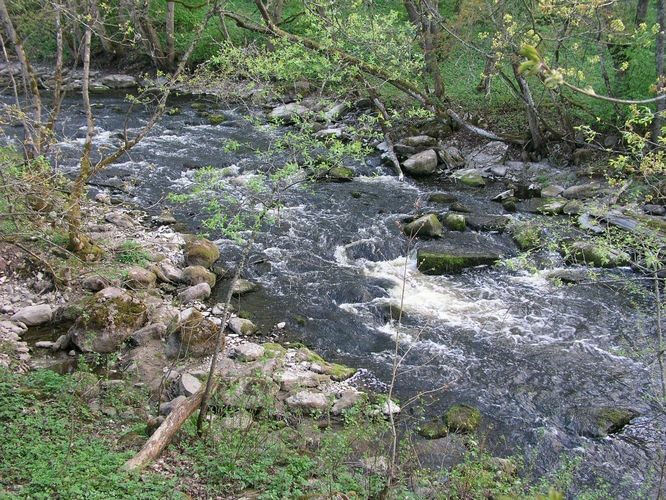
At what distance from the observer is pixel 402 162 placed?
51.7ft

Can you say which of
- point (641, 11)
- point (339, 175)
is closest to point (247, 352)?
point (339, 175)

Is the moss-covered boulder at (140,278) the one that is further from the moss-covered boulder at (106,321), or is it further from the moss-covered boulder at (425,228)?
the moss-covered boulder at (425,228)

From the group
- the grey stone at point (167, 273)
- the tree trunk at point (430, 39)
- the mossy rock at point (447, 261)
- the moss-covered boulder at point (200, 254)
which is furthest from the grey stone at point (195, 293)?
the tree trunk at point (430, 39)

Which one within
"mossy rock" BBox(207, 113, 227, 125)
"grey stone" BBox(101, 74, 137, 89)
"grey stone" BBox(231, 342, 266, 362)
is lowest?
"grey stone" BBox(101, 74, 137, 89)

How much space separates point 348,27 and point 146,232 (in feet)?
18.4

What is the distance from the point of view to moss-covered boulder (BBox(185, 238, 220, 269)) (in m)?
10.3

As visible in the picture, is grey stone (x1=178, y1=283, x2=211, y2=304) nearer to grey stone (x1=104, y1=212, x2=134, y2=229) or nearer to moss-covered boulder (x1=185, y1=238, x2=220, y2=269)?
moss-covered boulder (x1=185, y1=238, x2=220, y2=269)

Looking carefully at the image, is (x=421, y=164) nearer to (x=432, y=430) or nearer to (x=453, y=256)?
(x=453, y=256)

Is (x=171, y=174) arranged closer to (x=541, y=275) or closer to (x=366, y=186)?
(x=366, y=186)

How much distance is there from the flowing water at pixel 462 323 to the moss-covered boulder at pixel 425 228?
30cm

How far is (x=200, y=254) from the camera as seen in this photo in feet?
34.0

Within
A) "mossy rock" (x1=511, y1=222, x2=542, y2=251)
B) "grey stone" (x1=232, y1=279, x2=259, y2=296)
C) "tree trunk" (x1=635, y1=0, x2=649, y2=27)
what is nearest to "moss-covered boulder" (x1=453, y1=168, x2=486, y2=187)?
"mossy rock" (x1=511, y1=222, x2=542, y2=251)

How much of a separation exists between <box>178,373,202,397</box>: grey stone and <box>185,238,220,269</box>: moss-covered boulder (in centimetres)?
367

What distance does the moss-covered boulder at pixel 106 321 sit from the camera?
7.66 metres
